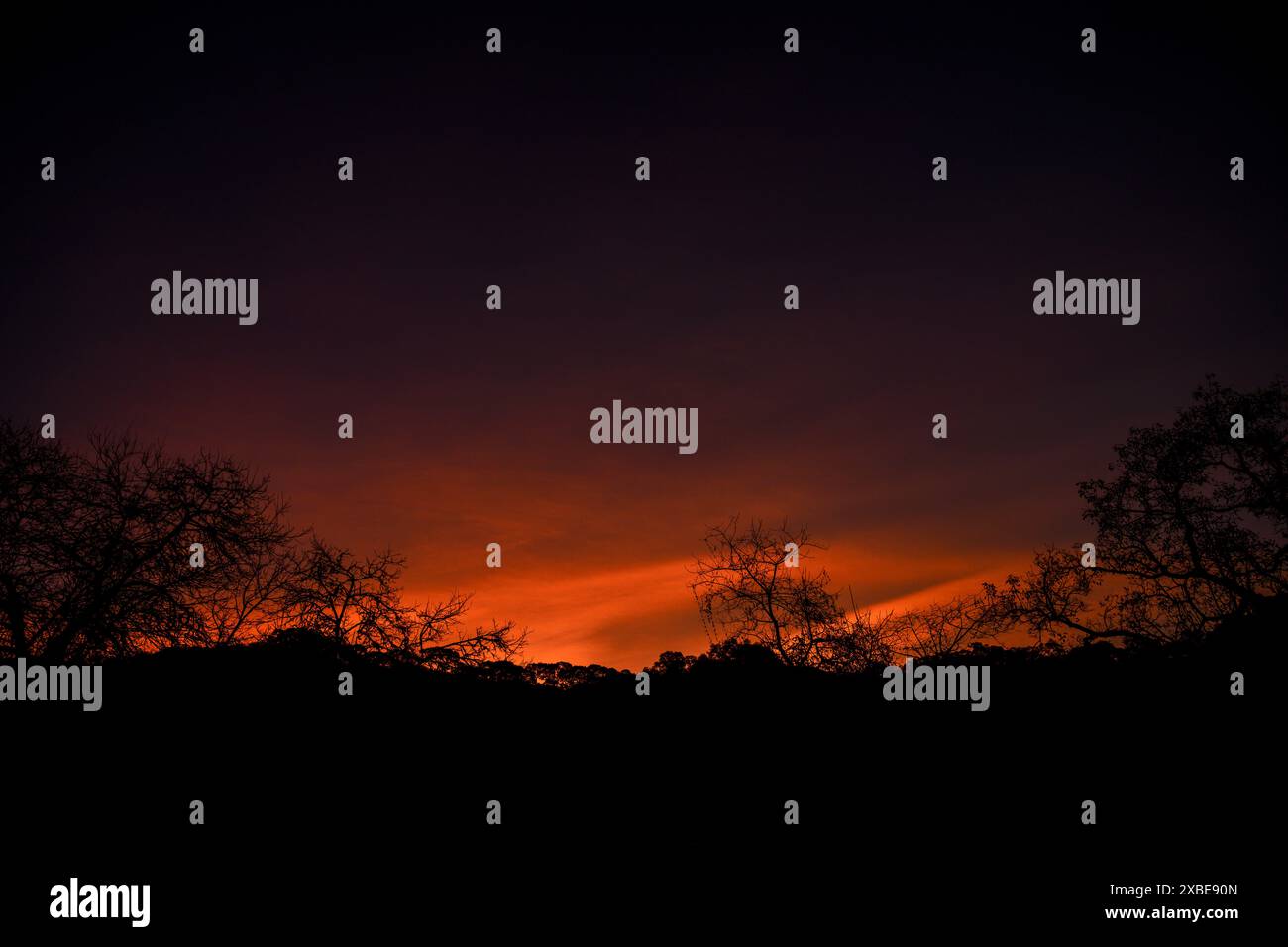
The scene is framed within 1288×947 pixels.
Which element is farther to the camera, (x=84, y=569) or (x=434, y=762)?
(x=84, y=569)

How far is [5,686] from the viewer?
14055 mm

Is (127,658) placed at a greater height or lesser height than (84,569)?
lesser

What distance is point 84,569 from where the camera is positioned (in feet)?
52.8

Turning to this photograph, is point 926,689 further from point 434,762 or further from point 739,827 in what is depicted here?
point 434,762

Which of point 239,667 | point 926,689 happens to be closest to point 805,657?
point 926,689
